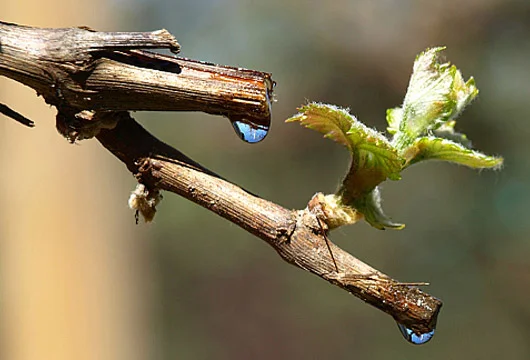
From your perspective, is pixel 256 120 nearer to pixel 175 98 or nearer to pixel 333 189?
pixel 175 98

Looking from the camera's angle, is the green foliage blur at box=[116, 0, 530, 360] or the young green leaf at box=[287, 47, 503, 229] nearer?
the young green leaf at box=[287, 47, 503, 229]

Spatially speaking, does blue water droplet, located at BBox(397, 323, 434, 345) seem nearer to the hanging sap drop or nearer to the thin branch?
the thin branch

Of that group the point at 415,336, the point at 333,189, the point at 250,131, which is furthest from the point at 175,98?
the point at 333,189

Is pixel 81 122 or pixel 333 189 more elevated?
pixel 333 189

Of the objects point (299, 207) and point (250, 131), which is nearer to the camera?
point (250, 131)

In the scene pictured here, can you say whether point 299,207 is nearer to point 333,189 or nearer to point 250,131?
point 333,189

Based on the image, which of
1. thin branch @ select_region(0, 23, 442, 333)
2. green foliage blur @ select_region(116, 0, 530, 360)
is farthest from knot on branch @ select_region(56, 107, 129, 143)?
green foliage blur @ select_region(116, 0, 530, 360)
